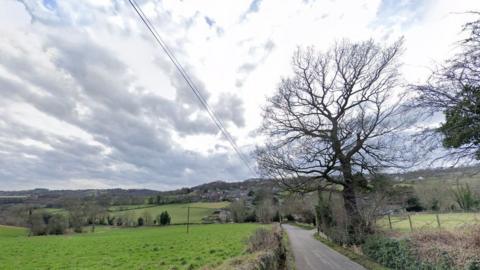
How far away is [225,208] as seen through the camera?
263 feet

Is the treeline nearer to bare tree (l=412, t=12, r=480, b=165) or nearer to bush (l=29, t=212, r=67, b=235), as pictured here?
bush (l=29, t=212, r=67, b=235)

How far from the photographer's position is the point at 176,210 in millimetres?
81750

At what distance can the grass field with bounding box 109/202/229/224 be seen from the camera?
74938 mm

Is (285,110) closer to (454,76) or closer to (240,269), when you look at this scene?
(454,76)

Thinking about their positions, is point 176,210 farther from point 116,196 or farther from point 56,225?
point 56,225

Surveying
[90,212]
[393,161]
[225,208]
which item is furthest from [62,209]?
[393,161]

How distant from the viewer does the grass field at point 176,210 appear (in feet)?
246

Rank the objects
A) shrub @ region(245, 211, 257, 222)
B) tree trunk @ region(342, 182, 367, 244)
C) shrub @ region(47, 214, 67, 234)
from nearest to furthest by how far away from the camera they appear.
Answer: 1. tree trunk @ region(342, 182, 367, 244)
2. shrub @ region(47, 214, 67, 234)
3. shrub @ region(245, 211, 257, 222)

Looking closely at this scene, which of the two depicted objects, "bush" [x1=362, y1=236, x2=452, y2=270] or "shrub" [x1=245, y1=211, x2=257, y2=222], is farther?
"shrub" [x1=245, y1=211, x2=257, y2=222]

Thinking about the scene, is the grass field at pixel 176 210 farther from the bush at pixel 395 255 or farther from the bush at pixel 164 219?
the bush at pixel 395 255

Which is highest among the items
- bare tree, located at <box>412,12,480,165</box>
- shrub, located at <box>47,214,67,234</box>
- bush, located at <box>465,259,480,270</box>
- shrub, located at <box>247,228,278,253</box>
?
bare tree, located at <box>412,12,480,165</box>

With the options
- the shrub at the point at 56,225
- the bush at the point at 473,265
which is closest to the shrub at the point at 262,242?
the bush at the point at 473,265

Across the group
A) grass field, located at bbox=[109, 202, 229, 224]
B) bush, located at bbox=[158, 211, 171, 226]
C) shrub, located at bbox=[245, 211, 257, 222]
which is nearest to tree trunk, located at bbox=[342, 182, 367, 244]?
grass field, located at bbox=[109, 202, 229, 224]

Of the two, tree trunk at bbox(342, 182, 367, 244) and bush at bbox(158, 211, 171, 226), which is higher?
tree trunk at bbox(342, 182, 367, 244)
